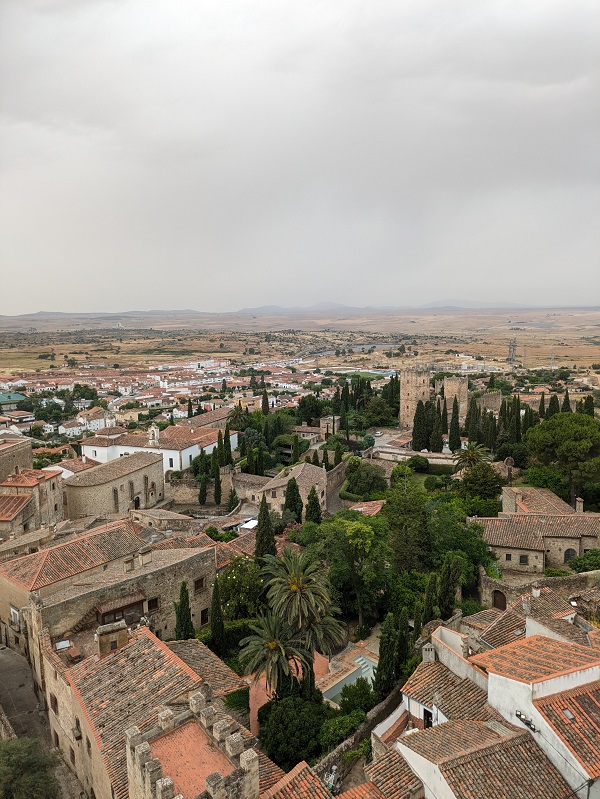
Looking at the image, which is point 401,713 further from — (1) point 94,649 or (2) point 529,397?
(2) point 529,397

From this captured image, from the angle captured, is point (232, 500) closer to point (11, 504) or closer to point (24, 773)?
point (11, 504)

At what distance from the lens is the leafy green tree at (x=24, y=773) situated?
1273 cm

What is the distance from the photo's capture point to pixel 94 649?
687 inches

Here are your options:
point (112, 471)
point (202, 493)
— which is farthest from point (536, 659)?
point (202, 493)

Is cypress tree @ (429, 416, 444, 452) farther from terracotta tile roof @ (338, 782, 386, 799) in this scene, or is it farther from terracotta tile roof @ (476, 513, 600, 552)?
terracotta tile roof @ (338, 782, 386, 799)

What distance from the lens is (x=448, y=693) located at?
14.3 meters

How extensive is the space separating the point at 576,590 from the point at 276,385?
92.4 meters

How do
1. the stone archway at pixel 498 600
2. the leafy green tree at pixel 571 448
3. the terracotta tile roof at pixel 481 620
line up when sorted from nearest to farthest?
1. the terracotta tile roof at pixel 481 620
2. the stone archway at pixel 498 600
3. the leafy green tree at pixel 571 448

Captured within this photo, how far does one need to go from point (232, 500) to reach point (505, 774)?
31930 mm

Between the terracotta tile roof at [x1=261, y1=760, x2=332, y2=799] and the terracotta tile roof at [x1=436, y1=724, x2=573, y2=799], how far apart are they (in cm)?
247

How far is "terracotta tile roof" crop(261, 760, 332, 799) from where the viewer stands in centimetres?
1111

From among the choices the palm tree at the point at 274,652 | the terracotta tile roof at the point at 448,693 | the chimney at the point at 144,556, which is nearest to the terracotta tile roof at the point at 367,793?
the terracotta tile roof at the point at 448,693

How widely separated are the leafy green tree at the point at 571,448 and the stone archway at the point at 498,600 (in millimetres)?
11903

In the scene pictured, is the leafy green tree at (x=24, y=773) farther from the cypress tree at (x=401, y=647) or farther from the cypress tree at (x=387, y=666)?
the cypress tree at (x=401, y=647)
